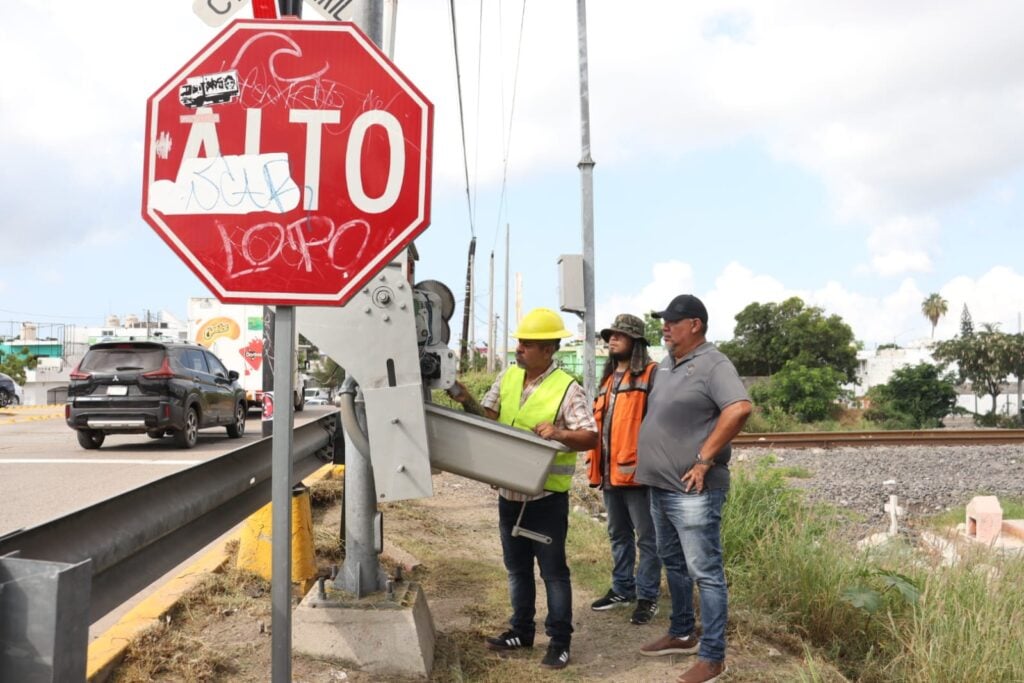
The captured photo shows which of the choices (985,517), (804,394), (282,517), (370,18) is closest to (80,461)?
(370,18)

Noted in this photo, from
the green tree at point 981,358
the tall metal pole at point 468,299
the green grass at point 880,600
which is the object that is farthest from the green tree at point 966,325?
the green grass at point 880,600

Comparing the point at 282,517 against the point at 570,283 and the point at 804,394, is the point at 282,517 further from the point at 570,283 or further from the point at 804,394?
the point at 804,394

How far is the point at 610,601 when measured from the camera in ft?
18.2

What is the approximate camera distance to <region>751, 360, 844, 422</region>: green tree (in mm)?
39375

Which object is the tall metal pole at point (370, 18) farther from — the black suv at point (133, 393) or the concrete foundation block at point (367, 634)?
the black suv at point (133, 393)

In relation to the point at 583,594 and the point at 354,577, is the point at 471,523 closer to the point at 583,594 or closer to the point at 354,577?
the point at 583,594

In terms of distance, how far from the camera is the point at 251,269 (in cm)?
247

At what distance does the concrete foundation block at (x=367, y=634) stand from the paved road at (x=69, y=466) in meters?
2.36

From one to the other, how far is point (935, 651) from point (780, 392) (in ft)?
124

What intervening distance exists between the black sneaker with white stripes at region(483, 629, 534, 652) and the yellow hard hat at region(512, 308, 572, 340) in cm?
151

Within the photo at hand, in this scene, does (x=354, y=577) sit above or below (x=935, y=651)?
above

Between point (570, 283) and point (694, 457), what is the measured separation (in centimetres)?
679

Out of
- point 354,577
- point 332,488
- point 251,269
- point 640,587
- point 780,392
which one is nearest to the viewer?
point 251,269

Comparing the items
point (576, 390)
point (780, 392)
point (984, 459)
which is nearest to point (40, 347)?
point (780, 392)
